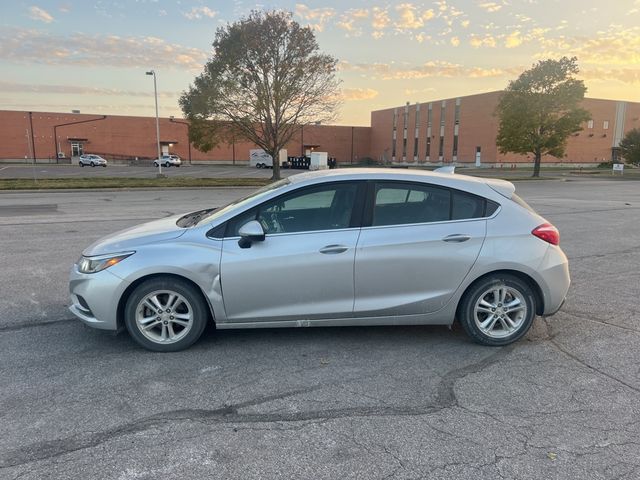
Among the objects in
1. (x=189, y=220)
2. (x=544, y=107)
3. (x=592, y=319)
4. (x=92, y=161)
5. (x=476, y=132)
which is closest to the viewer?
(x=189, y=220)

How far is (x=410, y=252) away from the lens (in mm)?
4035

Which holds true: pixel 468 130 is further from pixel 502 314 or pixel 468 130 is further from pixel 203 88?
pixel 502 314

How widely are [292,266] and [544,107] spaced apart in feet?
123

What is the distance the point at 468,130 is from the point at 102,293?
60.8m

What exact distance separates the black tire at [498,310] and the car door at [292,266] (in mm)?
1063

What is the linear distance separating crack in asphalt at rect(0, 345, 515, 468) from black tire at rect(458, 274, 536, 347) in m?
0.80

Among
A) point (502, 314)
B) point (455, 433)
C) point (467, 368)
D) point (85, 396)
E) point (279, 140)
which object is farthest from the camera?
point (279, 140)

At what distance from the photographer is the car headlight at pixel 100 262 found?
3.93 m

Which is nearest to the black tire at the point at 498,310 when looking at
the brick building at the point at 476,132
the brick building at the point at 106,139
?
the brick building at the point at 476,132

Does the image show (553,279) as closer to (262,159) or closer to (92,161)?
(262,159)

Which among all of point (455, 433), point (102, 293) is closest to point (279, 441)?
point (455, 433)

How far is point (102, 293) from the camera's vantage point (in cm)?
390

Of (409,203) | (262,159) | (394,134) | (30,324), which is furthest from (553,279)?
(394,134)

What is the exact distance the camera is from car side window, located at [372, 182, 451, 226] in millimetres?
4145
